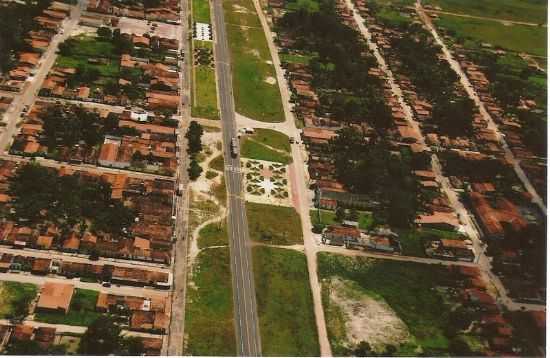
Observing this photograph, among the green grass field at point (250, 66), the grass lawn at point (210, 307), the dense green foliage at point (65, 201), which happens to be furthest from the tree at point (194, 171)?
the green grass field at point (250, 66)

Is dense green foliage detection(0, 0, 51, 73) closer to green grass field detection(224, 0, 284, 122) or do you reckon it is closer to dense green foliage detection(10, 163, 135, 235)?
dense green foliage detection(10, 163, 135, 235)

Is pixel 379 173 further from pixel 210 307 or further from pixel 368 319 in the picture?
pixel 210 307

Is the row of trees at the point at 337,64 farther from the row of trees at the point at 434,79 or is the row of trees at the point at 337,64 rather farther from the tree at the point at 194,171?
the tree at the point at 194,171

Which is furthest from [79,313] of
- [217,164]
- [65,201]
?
[217,164]

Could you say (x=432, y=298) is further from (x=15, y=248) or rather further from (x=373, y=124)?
(x=15, y=248)

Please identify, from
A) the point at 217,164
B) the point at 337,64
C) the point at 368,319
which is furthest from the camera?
the point at 337,64

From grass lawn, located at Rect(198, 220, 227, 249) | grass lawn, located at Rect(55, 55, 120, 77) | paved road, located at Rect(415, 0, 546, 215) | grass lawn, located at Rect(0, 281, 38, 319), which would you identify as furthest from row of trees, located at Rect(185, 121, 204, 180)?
paved road, located at Rect(415, 0, 546, 215)
